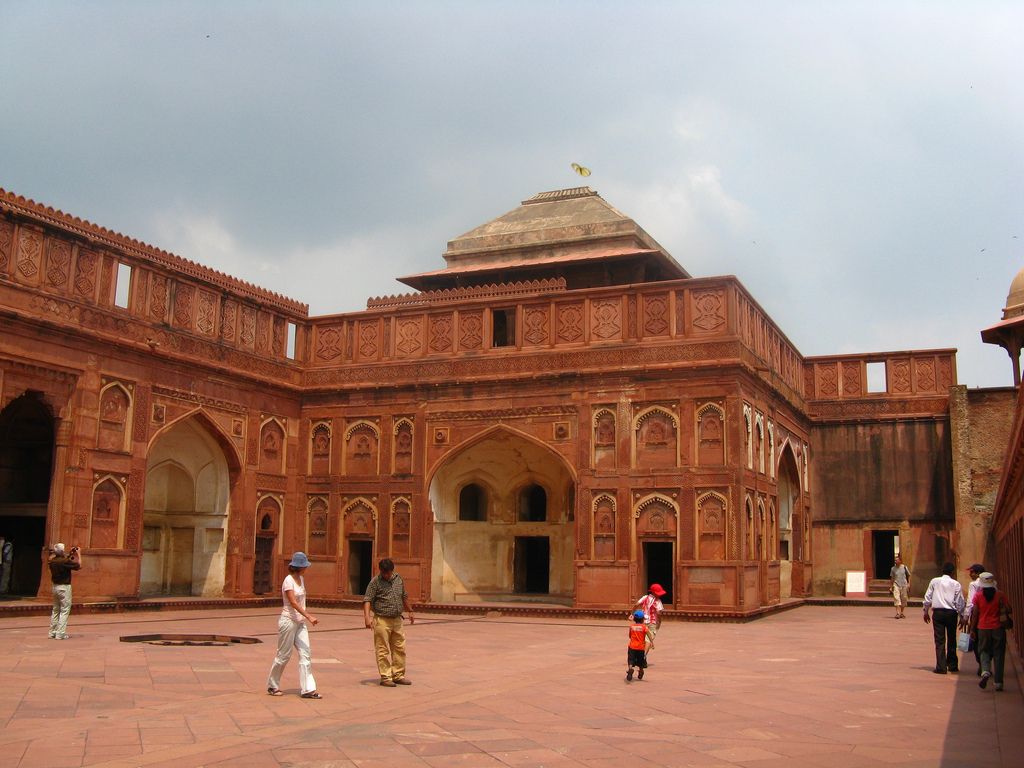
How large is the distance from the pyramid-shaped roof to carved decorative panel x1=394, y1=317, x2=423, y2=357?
3.99 metres

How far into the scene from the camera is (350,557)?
22328 mm

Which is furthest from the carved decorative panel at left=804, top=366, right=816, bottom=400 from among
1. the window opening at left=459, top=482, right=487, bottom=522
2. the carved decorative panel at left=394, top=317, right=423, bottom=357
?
the carved decorative panel at left=394, top=317, right=423, bottom=357

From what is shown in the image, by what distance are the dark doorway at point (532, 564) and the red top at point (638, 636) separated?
12.8 meters

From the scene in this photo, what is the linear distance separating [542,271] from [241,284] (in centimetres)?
736

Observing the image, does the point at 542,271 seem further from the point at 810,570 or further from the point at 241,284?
the point at 810,570

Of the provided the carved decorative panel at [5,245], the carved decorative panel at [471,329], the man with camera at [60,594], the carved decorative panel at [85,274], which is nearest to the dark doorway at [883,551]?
the carved decorative panel at [471,329]

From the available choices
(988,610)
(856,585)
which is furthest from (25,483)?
(856,585)

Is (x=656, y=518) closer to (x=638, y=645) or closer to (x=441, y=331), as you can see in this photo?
(x=441, y=331)

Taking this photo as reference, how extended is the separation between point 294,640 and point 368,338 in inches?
560

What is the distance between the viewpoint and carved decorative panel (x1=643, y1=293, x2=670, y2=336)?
20203 millimetres

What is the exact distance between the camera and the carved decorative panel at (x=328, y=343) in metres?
23.2

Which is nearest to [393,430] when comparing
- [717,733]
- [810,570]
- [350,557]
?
[350,557]

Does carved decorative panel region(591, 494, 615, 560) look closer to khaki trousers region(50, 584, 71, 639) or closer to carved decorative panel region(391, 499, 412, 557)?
carved decorative panel region(391, 499, 412, 557)

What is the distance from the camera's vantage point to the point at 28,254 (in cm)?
1706
